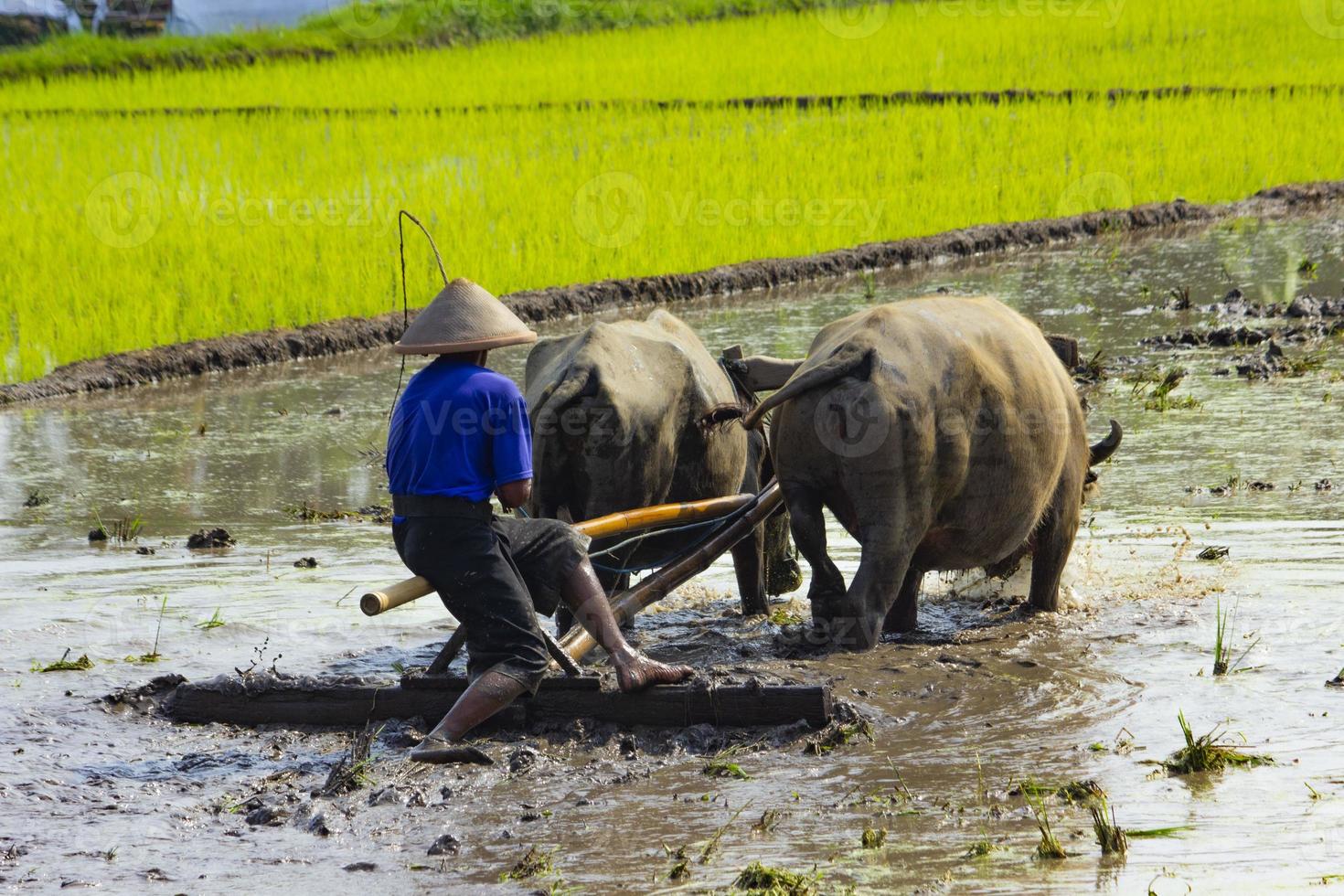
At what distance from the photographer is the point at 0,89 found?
20719 millimetres

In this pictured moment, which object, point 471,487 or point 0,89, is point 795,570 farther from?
point 0,89

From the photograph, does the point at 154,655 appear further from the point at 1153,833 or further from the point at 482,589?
the point at 1153,833

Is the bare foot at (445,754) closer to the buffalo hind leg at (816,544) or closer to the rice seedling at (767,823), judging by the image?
the rice seedling at (767,823)

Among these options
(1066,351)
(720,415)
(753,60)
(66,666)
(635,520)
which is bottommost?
(66,666)

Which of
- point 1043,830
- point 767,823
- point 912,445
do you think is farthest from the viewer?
point 912,445

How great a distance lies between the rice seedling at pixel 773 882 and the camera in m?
3.32

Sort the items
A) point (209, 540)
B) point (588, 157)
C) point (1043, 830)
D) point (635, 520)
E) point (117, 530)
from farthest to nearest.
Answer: point (588, 157), point (117, 530), point (209, 540), point (635, 520), point (1043, 830)

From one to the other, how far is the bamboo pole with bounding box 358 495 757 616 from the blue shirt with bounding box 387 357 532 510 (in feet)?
0.89

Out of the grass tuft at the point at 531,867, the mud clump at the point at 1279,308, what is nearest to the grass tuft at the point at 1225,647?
the grass tuft at the point at 531,867

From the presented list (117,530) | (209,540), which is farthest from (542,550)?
(117,530)

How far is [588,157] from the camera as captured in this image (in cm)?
1670

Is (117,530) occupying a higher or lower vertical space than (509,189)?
lower

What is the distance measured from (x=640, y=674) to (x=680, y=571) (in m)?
0.98

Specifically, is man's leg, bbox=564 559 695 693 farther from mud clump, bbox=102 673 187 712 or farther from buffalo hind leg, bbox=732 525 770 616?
buffalo hind leg, bbox=732 525 770 616
